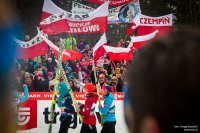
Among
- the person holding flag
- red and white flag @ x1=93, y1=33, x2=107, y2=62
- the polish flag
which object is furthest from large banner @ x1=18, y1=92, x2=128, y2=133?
the polish flag

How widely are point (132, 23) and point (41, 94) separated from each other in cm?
256

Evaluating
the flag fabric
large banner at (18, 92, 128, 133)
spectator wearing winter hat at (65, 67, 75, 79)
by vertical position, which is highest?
the flag fabric

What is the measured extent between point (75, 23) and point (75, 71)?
1144 millimetres

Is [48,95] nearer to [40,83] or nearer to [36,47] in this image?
[40,83]

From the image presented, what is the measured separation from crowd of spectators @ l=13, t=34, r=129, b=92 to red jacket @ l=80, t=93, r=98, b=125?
Answer: 0.86 ft

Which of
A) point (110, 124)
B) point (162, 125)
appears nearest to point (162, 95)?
point (162, 125)

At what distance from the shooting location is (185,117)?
78cm

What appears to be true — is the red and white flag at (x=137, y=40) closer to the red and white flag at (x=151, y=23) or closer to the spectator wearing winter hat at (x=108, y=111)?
the red and white flag at (x=151, y=23)

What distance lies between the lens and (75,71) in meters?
9.76

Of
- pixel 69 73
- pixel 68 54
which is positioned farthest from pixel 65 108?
pixel 68 54

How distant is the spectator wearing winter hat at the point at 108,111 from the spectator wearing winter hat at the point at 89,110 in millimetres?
201

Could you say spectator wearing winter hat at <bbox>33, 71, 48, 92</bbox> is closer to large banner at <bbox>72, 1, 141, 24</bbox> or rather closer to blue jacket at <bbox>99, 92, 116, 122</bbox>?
blue jacket at <bbox>99, 92, 116, 122</bbox>

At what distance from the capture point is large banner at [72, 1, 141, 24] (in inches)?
389

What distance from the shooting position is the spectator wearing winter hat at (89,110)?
31.4 ft
